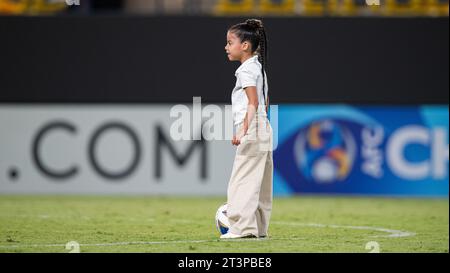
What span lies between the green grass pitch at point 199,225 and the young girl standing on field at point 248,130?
0.30 metres

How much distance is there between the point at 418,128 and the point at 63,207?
6977mm

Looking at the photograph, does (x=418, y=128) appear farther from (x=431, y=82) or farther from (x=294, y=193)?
(x=294, y=193)

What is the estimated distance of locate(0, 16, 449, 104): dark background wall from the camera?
64.2ft

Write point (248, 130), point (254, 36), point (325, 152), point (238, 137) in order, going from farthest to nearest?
point (325, 152)
point (254, 36)
point (248, 130)
point (238, 137)

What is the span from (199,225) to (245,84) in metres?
3.19

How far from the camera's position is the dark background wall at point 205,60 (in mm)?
19578

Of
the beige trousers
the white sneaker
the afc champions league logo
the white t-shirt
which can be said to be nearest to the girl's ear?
the white t-shirt

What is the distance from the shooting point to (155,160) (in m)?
19.2

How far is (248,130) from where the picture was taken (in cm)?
1011

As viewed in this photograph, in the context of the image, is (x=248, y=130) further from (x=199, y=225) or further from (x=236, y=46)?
(x=199, y=225)

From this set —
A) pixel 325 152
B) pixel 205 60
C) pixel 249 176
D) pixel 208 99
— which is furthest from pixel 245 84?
pixel 205 60

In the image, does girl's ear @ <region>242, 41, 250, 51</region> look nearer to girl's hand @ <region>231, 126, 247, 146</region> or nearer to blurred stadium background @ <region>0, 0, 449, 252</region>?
girl's hand @ <region>231, 126, 247, 146</region>

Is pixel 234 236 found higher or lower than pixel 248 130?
lower
